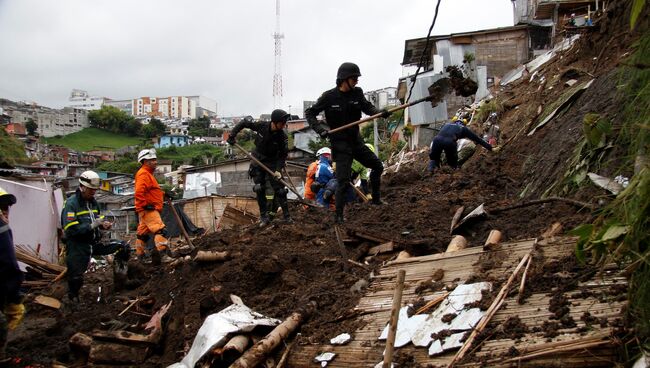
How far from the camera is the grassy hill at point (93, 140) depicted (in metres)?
83.8

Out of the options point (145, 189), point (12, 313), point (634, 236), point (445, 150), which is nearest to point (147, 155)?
point (145, 189)

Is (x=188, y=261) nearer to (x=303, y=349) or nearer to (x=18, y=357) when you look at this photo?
(x=18, y=357)

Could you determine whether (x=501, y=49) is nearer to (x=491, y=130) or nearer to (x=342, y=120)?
(x=491, y=130)

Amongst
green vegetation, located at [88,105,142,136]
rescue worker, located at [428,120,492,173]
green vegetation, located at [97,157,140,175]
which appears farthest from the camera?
green vegetation, located at [88,105,142,136]

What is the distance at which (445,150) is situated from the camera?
38.0ft

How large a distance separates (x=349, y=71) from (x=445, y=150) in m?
4.89

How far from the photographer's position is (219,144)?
8675 centimetres

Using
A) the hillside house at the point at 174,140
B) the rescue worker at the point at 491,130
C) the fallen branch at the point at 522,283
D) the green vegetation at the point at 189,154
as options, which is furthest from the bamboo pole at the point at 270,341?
the hillside house at the point at 174,140

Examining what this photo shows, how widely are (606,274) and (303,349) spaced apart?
220cm

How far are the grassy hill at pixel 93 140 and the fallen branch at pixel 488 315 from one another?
281 ft

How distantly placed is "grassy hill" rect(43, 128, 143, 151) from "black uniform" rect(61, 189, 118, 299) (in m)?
80.4

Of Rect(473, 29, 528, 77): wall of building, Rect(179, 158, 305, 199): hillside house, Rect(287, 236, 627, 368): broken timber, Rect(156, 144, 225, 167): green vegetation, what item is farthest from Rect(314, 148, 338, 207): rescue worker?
Rect(156, 144, 225, 167): green vegetation

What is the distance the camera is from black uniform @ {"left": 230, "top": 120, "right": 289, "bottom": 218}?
363 inches

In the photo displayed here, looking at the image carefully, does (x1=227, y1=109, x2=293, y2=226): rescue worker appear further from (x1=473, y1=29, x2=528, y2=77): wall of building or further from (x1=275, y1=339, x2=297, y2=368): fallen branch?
(x1=473, y1=29, x2=528, y2=77): wall of building
